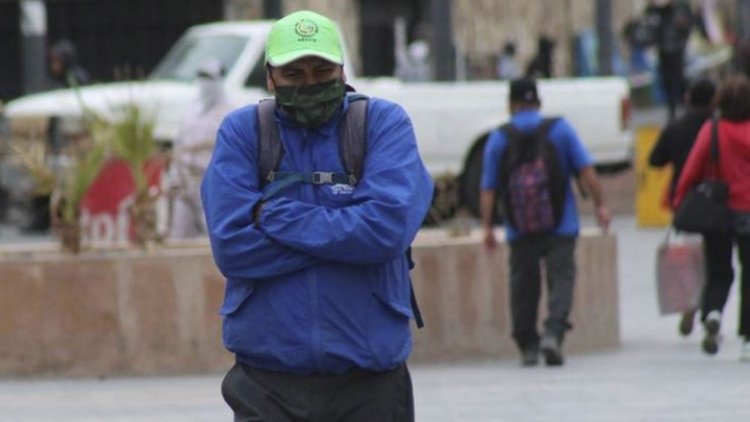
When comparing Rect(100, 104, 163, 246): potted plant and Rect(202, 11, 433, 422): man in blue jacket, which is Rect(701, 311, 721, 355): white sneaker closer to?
Rect(100, 104, 163, 246): potted plant

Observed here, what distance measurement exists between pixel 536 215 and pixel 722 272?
1.12 meters

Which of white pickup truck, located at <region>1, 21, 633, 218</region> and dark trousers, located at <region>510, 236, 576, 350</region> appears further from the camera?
white pickup truck, located at <region>1, 21, 633, 218</region>

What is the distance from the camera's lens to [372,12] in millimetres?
40688

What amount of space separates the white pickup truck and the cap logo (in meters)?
16.7

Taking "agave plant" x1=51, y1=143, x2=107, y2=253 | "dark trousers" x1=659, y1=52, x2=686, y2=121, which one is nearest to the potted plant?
"agave plant" x1=51, y1=143, x2=107, y2=253

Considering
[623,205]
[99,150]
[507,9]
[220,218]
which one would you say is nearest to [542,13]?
[507,9]

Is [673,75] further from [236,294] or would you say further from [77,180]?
[236,294]

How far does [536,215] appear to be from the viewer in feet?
41.7

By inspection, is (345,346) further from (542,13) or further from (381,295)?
(542,13)

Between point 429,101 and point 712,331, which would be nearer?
point 712,331

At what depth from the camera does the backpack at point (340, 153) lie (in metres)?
5.62

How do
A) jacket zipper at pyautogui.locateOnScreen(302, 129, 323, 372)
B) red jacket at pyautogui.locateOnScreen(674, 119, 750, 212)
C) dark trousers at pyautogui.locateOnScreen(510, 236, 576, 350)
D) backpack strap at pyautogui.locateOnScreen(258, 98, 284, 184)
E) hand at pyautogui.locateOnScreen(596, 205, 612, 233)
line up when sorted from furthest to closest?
hand at pyautogui.locateOnScreen(596, 205, 612, 233) → dark trousers at pyautogui.locateOnScreen(510, 236, 576, 350) → red jacket at pyautogui.locateOnScreen(674, 119, 750, 212) → backpack strap at pyautogui.locateOnScreen(258, 98, 284, 184) → jacket zipper at pyautogui.locateOnScreen(302, 129, 323, 372)

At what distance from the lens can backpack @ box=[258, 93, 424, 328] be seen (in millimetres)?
5617

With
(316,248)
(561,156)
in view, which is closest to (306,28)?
(316,248)
